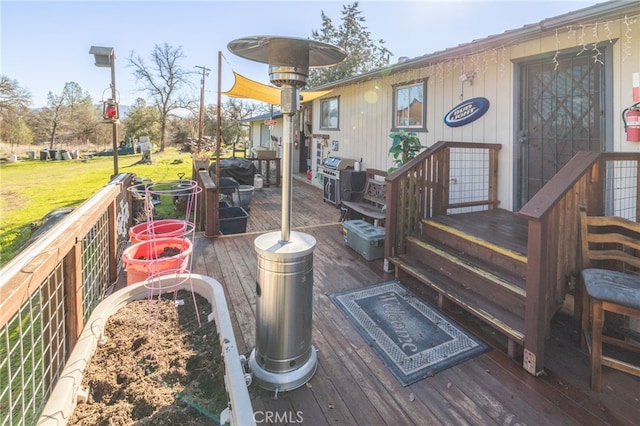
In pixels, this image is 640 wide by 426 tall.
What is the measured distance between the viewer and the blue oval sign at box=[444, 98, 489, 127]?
4.38m

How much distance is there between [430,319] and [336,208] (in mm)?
4860

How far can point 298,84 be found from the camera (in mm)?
2064

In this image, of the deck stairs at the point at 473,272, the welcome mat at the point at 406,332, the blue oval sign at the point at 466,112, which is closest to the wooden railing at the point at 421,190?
the deck stairs at the point at 473,272

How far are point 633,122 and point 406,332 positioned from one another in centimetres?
260

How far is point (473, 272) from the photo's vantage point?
2.94 meters

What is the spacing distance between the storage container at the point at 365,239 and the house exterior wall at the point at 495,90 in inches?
64.6

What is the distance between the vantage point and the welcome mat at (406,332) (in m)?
2.38

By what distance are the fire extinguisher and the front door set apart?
28cm

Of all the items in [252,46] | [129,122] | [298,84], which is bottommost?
[298,84]

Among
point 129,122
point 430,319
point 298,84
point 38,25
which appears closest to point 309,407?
point 430,319

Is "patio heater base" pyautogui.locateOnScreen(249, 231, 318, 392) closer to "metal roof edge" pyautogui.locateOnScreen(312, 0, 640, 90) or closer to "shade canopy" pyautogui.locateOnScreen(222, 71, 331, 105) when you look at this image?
"metal roof edge" pyautogui.locateOnScreen(312, 0, 640, 90)

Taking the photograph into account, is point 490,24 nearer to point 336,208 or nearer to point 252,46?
point 336,208

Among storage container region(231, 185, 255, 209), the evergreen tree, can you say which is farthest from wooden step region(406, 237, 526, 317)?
the evergreen tree

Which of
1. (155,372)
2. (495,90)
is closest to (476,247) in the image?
(495,90)
